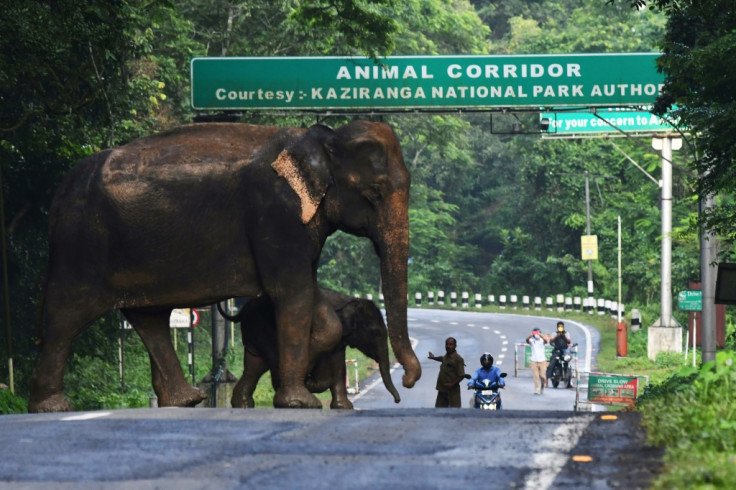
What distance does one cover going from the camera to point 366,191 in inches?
620

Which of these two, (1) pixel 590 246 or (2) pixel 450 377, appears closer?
(2) pixel 450 377

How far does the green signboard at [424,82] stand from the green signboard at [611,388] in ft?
16.8

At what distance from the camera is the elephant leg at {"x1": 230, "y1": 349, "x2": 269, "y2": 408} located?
1811cm

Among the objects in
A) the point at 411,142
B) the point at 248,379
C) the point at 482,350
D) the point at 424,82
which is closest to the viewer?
the point at 248,379

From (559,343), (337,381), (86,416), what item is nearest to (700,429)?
(86,416)

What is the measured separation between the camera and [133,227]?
15609mm

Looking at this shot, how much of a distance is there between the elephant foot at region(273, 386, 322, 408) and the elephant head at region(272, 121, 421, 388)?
1.02 m

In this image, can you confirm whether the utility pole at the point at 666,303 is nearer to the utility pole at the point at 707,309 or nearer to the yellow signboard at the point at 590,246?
the utility pole at the point at 707,309

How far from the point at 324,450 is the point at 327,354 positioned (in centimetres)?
750

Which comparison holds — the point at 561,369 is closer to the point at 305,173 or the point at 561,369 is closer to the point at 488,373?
the point at 488,373

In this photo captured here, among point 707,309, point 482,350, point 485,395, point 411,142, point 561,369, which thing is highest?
point 411,142

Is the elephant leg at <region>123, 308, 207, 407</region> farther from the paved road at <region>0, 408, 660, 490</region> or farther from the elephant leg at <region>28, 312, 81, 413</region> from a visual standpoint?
the paved road at <region>0, 408, 660, 490</region>

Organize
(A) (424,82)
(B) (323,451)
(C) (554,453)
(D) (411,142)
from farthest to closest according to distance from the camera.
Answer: (D) (411,142) → (A) (424,82) → (B) (323,451) → (C) (554,453)

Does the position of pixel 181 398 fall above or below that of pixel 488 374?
above
